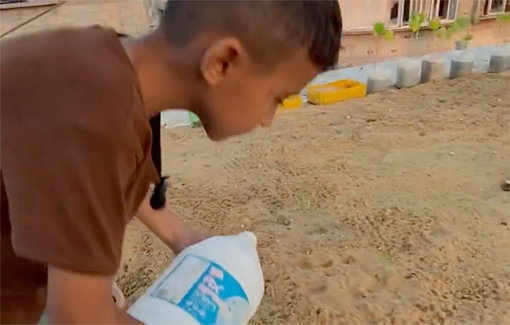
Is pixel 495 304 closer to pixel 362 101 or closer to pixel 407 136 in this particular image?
pixel 407 136

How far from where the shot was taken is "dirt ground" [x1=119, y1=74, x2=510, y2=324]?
1.11 m

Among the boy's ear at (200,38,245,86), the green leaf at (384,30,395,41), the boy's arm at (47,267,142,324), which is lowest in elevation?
the green leaf at (384,30,395,41)

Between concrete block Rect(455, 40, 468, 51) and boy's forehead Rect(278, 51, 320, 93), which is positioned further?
concrete block Rect(455, 40, 468, 51)

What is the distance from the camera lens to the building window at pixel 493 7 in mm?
2490

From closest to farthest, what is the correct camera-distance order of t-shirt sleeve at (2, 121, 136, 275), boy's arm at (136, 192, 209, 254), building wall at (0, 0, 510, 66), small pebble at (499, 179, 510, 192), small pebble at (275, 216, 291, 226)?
t-shirt sleeve at (2, 121, 136, 275) → boy's arm at (136, 192, 209, 254) → small pebble at (275, 216, 291, 226) → small pebble at (499, 179, 510, 192) → building wall at (0, 0, 510, 66)

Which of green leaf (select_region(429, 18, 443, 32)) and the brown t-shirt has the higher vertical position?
the brown t-shirt

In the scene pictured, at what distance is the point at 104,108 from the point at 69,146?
0.13ft

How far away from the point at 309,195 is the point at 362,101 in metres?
0.62

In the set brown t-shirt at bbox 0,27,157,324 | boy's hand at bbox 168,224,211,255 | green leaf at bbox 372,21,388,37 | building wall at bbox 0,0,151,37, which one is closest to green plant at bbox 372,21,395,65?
green leaf at bbox 372,21,388,37

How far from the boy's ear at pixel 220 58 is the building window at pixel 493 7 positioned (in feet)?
7.05

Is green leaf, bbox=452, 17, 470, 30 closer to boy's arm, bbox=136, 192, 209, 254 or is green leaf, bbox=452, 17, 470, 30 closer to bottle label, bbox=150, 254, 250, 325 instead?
boy's arm, bbox=136, 192, 209, 254

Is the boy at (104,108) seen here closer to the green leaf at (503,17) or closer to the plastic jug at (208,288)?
the plastic jug at (208,288)

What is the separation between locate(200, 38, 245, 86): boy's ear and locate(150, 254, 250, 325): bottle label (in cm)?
24

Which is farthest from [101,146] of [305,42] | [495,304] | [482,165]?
[482,165]
